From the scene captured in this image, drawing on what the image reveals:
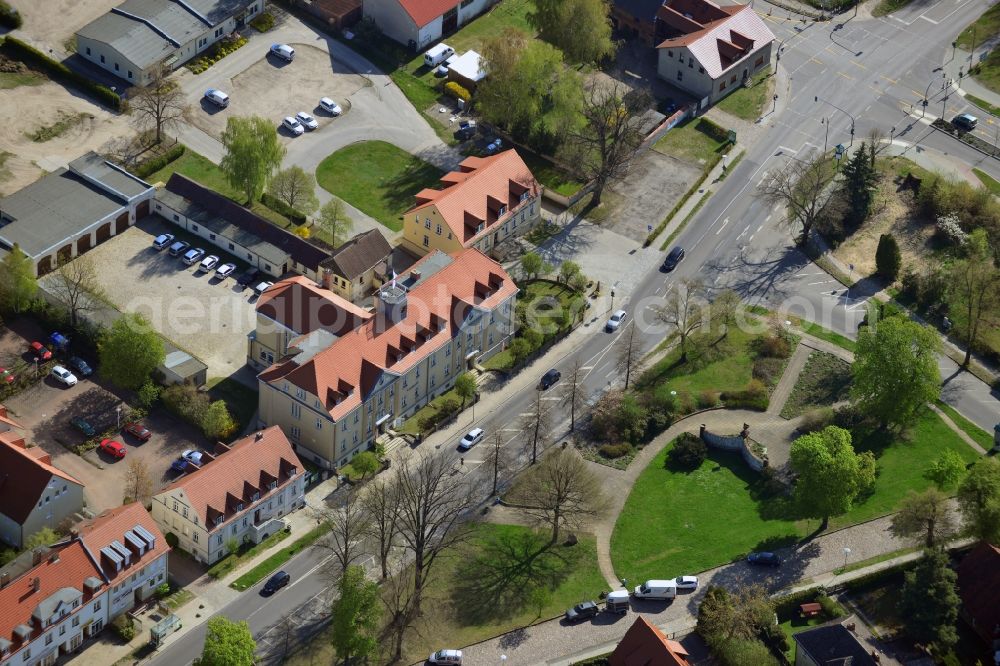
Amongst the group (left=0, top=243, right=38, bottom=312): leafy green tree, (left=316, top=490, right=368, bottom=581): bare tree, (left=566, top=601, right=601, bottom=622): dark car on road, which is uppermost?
(left=0, top=243, right=38, bottom=312): leafy green tree

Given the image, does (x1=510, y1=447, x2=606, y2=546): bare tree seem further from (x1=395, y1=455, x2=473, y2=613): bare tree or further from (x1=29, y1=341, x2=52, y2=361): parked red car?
(x1=29, y1=341, x2=52, y2=361): parked red car

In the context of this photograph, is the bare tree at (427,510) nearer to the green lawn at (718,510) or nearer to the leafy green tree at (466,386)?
the leafy green tree at (466,386)

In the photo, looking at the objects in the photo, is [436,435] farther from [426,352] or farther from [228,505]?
[228,505]

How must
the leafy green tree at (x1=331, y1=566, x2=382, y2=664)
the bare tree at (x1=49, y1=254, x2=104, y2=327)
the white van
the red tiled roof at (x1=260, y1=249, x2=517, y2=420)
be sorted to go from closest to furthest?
the leafy green tree at (x1=331, y1=566, x2=382, y2=664), the white van, the red tiled roof at (x1=260, y1=249, x2=517, y2=420), the bare tree at (x1=49, y1=254, x2=104, y2=327)

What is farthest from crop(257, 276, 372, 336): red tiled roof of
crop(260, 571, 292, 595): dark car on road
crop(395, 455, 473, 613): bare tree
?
crop(260, 571, 292, 595): dark car on road

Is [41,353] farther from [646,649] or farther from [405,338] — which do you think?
[646,649]

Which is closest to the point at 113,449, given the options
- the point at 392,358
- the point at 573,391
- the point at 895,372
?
the point at 392,358
